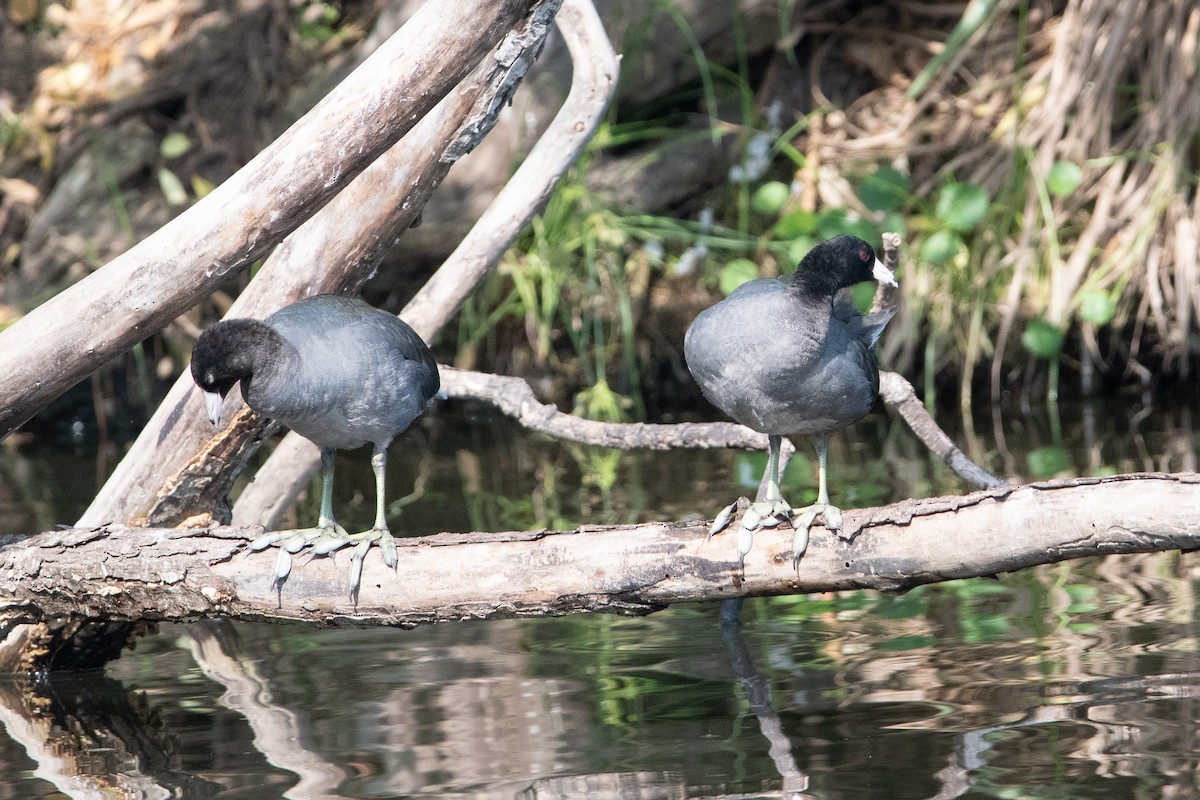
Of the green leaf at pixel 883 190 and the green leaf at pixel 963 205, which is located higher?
the green leaf at pixel 883 190

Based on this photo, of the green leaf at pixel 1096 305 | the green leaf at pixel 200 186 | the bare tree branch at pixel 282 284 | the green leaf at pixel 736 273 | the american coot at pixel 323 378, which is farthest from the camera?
the green leaf at pixel 200 186

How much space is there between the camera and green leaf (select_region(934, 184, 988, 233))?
715 cm

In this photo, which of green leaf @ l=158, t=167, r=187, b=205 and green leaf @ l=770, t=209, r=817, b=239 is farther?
green leaf @ l=158, t=167, r=187, b=205

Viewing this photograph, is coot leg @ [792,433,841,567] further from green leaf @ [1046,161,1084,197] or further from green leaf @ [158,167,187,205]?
green leaf @ [158,167,187,205]

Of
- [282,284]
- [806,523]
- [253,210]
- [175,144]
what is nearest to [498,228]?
[282,284]

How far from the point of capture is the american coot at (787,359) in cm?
308

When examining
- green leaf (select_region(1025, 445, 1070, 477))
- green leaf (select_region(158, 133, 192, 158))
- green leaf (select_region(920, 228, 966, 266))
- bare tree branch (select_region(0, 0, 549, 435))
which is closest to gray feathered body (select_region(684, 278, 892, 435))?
bare tree branch (select_region(0, 0, 549, 435))

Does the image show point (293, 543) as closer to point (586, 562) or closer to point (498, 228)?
point (586, 562)

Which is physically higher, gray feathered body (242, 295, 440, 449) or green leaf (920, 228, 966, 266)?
green leaf (920, 228, 966, 266)

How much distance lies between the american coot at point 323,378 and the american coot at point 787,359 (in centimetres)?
73

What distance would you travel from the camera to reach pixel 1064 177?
7.20 metres

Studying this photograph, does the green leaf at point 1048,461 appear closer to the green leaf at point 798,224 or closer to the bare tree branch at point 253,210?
the green leaf at point 798,224

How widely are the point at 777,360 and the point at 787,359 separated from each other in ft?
0.08

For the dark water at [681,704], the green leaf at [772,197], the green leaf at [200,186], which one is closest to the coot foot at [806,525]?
the dark water at [681,704]
